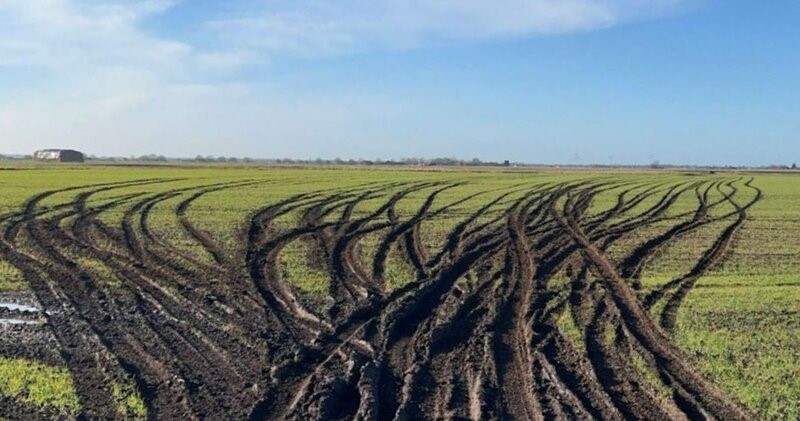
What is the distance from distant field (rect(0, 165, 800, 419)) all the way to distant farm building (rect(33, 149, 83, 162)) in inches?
5066

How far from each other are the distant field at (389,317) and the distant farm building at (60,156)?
129 meters

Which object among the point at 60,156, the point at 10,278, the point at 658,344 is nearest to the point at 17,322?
the point at 10,278

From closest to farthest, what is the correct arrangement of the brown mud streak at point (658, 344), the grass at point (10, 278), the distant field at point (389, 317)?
the brown mud streak at point (658, 344) < the distant field at point (389, 317) < the grass at point (10, 278)

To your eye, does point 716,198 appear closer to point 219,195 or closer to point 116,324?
point 219,195

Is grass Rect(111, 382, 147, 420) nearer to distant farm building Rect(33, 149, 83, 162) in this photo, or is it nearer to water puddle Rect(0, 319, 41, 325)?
water puddle Rect(0, 319, 41, 325)

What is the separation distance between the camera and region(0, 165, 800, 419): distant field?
9.23 meters

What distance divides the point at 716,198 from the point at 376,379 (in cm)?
3591

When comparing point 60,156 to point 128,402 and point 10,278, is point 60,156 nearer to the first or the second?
point 10,278

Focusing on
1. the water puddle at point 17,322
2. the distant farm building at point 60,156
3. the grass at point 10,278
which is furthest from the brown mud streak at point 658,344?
the distant farm building at point 60,156

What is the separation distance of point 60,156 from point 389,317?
14832 centimetres

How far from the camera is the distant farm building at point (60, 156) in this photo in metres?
143

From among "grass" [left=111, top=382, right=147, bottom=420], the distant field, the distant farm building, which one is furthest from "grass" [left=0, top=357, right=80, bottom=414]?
the distant farm building

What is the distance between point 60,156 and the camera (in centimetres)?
14362

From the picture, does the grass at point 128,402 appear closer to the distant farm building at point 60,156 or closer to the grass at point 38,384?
the grass at point 38,384
